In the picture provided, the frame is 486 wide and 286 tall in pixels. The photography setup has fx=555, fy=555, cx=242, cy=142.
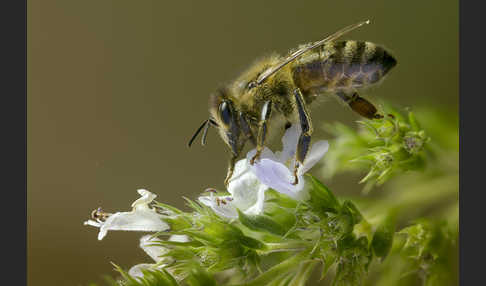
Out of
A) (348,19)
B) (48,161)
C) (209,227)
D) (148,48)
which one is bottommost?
(48,161)

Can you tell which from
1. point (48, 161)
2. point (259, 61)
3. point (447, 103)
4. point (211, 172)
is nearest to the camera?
point (259, 61)

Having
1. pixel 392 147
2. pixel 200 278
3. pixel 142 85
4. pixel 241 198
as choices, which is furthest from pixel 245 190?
pixel 142 85

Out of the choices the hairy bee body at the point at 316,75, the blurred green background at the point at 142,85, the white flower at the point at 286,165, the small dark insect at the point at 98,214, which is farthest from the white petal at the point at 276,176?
the blurred green background at the point at 142,85

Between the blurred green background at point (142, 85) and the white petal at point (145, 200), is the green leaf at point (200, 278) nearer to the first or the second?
the white petal at point (145, 200)

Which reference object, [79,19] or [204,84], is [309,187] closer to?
[204,84]

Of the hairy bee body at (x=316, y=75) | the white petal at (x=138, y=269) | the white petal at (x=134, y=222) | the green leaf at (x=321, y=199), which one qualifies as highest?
the hairy bee body at (x=316, y=75)

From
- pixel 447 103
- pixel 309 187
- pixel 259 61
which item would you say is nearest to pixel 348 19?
pixel 447 103

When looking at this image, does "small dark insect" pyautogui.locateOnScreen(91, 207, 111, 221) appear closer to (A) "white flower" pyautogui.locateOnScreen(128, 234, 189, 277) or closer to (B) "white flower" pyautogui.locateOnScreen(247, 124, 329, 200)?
(A) "white flower" pyautogui.locateOnScreen(128, 234, 189, 277)
